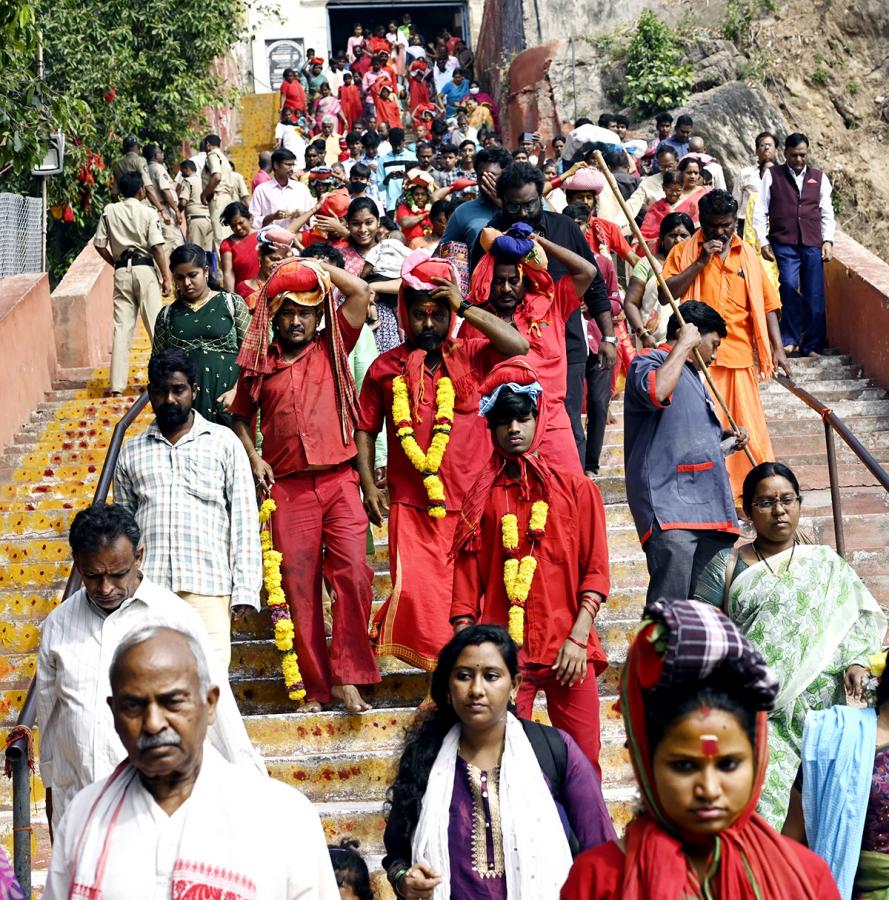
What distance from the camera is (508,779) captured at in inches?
190

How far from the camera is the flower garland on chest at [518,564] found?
6.36 metres

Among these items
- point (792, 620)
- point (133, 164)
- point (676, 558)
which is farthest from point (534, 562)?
point (133, 164)

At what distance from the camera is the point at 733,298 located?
1004 cm

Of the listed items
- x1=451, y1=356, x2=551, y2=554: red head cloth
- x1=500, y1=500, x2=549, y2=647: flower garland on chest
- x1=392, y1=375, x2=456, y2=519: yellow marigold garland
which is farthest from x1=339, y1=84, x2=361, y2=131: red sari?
→ x1=500, y1=500, x2=549, y2=647: flower garland on chest

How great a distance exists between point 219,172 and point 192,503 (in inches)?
437

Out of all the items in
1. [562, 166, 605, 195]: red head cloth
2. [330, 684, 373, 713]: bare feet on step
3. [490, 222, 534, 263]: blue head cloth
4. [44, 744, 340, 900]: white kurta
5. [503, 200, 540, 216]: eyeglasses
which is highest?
[562, 166, 605, 195]: red head cloth

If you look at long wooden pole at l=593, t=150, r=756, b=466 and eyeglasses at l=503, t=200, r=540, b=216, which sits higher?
eyeglasses at l=503, t=200, r=540, b=216

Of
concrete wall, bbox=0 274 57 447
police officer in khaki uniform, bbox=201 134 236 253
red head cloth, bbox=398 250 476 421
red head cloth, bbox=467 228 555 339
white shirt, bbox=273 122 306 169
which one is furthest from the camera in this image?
white shirt, bbox=273 122 306 169

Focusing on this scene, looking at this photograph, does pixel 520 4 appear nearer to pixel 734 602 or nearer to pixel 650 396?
pixel 650 396

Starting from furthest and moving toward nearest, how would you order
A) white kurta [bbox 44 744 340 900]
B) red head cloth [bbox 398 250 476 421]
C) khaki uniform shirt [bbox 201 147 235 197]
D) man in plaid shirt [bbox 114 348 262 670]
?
khaki uniform shirt [bbox 201 147 235 197] → red head cloth [bbox 398 250 476 421] → man in plaid shirt [bbox 114 348 262 670] → white kurta [bbox 44 744 340 900]

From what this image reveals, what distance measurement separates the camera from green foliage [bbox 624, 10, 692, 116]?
22984 mm

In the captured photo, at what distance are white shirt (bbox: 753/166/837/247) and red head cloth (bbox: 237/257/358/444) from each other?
687 cm

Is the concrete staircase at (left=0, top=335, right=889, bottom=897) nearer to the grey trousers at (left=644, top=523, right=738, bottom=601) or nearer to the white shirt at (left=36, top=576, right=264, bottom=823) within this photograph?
the grey trousers at (left=644, top=523, right=738, bottom=601)

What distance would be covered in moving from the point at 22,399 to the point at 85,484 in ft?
6.27
